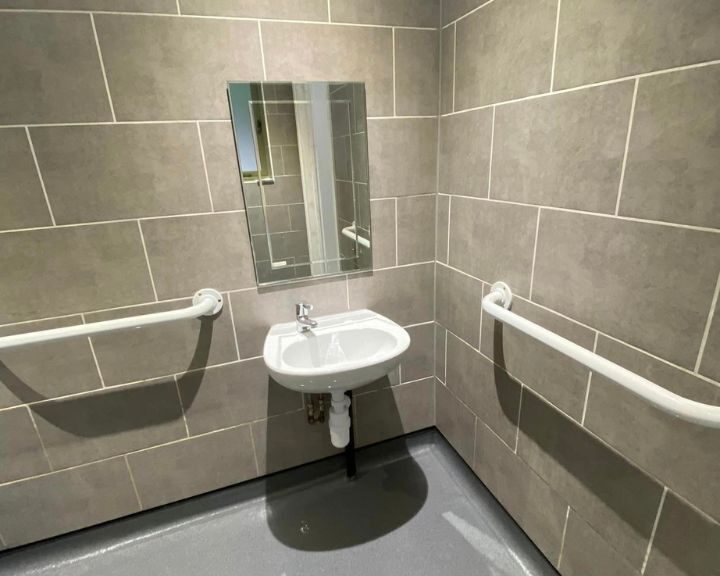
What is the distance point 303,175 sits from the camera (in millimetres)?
1329

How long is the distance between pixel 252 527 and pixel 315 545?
10.2 inches

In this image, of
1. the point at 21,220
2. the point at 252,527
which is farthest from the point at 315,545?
the point at 21,220

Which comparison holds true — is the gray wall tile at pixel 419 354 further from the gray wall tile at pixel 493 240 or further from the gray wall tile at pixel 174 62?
the gray wall tile at pixel 174 62

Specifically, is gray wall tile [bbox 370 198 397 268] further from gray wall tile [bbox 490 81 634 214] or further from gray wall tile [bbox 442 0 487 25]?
gray wall tile [bbox 442 0 487 25]

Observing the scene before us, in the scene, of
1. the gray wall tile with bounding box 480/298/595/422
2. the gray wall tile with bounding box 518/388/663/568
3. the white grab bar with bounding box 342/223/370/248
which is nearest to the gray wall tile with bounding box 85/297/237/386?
the white grab bar with bounding box 342/223/370/248

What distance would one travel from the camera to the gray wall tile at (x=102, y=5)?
955 mm

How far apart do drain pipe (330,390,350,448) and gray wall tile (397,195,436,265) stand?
0.56 m

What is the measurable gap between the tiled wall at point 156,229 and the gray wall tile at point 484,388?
283 millimetres

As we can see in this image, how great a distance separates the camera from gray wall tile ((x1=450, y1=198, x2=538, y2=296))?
1.10 metres

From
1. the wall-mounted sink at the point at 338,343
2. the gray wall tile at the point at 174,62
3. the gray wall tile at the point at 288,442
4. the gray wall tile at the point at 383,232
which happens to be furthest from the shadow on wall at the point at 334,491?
the gray wall tile at the point at 174,62

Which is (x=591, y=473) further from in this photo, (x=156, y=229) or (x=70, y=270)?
(x=70, y=270)

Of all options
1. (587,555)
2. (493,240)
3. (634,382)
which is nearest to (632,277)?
(634,382)

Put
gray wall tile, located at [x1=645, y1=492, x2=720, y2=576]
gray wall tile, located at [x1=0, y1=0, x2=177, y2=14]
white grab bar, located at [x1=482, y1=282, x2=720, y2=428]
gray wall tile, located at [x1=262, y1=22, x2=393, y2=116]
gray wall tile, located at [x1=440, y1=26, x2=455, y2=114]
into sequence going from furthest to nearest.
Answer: gray wall tile, located at [x1=440, y1=26, x2=455, y2=114] < gray wall tile, located at [x1=262, y1=22, x2=393, y2=116] < gray wall tile, located at [x1=0, y1=0, x2=177, y2=14] < gray wall tile, located at [x1=645, y1=492, x2=720, y2=576] < white grab bar, located at [x1=482, y1=282, x2=720, y2=428]

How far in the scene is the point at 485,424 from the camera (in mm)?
1414
